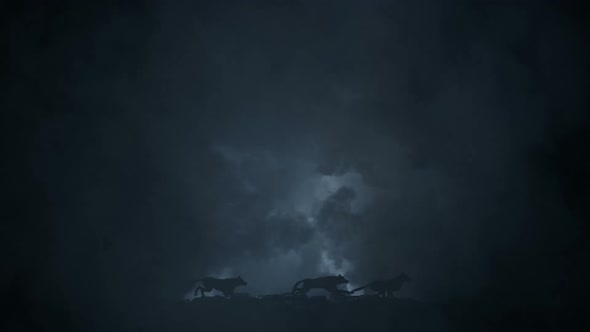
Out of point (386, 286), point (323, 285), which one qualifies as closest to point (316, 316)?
point (323, 285)

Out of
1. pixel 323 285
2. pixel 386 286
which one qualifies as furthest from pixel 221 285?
pixel 386 286

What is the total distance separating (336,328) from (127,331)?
975 cm

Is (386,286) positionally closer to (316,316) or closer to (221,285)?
(316,316)

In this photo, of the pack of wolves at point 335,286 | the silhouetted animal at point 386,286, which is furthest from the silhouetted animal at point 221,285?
the silhouetted animal at point 386,286

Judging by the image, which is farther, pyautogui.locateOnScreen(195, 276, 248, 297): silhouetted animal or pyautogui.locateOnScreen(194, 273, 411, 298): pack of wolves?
pyautogui.locateOnScreen(195, 276, 248, 297): silhouetted animal

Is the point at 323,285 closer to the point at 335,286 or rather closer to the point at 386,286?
the point at 335,286

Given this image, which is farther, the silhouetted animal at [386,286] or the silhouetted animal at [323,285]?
the silhouetted animal at [386,286]

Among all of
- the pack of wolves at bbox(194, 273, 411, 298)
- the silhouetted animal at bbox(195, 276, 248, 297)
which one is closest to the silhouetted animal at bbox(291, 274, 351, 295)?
the pack of wolves at bbox(194, 273, 411, 298)

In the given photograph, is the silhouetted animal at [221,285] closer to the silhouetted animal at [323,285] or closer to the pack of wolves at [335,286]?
the pack of wolves at [335,286]

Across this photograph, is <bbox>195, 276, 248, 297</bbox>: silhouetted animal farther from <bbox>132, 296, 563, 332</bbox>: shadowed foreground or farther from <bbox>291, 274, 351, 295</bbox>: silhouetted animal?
<bbox>291, 274, 351, 295</bbox>: silhouetted animal

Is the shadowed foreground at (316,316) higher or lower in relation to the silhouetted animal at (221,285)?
lower

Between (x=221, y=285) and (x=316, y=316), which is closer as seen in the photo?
(x=316, y=316)

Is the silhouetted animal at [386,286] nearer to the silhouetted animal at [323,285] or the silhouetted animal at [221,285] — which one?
the silhouetted animal at [323,285]

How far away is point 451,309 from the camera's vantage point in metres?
18.8
